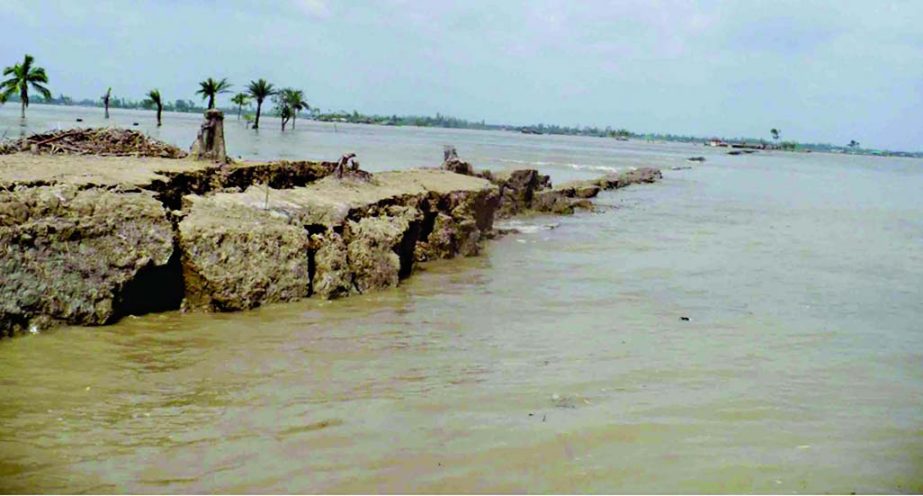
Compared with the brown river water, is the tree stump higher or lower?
higher

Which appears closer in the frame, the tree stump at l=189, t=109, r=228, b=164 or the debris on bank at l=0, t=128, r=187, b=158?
the debris on bank at l=0, t=128, r=187, b=158

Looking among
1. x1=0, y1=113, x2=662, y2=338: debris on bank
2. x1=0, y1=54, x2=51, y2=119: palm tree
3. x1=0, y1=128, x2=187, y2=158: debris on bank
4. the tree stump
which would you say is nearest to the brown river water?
x1=0, y1=113, x2=662, y2=338: debris on bank

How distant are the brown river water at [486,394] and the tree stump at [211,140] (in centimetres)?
288

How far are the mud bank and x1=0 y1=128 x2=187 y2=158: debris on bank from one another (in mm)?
572

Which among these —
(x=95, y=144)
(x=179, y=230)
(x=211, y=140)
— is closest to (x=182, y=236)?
(x=179, y=230)

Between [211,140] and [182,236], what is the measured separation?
8.98ft

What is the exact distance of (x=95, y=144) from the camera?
9844 mm

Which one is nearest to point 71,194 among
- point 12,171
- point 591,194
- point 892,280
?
point 12,171

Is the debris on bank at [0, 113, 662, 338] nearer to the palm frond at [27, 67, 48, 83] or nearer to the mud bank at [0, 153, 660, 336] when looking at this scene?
the mud bank at [0, 153, 660, 336]

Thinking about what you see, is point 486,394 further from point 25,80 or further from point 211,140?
point 25,80

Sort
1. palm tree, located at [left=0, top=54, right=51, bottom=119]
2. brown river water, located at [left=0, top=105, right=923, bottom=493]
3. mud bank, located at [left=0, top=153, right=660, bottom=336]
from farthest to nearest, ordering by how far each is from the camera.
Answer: palm tree, located at [left=0, top=54, right=51, bottom=119] < mud bank, located at [left=0, top=153, right=660, bottom=336] < brown river water, located at [left=0, top=105, right=923, bottom=493]

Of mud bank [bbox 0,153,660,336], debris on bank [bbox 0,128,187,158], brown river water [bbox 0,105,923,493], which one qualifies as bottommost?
brown river water [bbox 0,105,923,493]

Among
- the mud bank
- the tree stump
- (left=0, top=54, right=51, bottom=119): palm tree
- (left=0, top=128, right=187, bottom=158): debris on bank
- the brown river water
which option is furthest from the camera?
(left=0, top=54, right=51, bottom=119): palm tree

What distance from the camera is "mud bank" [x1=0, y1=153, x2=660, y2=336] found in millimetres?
6445
